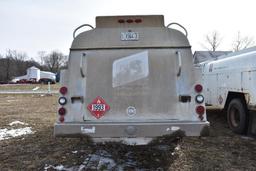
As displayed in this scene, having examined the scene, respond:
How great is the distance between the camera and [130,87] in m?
5.04

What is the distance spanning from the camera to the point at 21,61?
10138cm

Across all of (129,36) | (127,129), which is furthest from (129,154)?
(129,36)

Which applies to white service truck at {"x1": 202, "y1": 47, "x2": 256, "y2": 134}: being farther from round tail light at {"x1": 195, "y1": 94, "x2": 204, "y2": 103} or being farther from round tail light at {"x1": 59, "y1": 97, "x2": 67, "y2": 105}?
round tail light at {"x1": 59, "y1": 97, "x2": 67, "y2": 105}

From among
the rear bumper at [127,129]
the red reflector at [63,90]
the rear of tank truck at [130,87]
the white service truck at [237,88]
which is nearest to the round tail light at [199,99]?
the rear of tank truck at [130,87]

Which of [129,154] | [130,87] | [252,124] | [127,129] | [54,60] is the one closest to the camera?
[127,129]

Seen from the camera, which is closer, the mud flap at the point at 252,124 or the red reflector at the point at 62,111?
the red reflector at the point at 62,111

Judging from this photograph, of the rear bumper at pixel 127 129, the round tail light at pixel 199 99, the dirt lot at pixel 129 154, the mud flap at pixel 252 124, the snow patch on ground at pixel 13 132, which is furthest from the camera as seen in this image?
the snow patch on ground at pixel 13 132

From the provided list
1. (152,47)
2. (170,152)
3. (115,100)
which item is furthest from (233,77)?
(115,100)

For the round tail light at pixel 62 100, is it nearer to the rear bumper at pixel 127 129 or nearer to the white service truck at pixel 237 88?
the rear bumper at pixel 127 129

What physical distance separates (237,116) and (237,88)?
90 centimetres

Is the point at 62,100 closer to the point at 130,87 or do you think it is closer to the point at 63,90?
the point at 63,90

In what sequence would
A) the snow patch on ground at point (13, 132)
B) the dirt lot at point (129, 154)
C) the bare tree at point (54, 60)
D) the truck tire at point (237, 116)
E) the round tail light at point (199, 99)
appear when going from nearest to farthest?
the round tail light at point (199, 99)
the dirt lot at point (129, 154)
the truck tire at point (237, 116)
the snow patch on ground at point (13, 132)
the bare tree at point (54, 60)

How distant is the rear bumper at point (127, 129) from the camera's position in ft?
15.7

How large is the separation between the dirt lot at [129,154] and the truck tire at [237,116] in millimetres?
362
